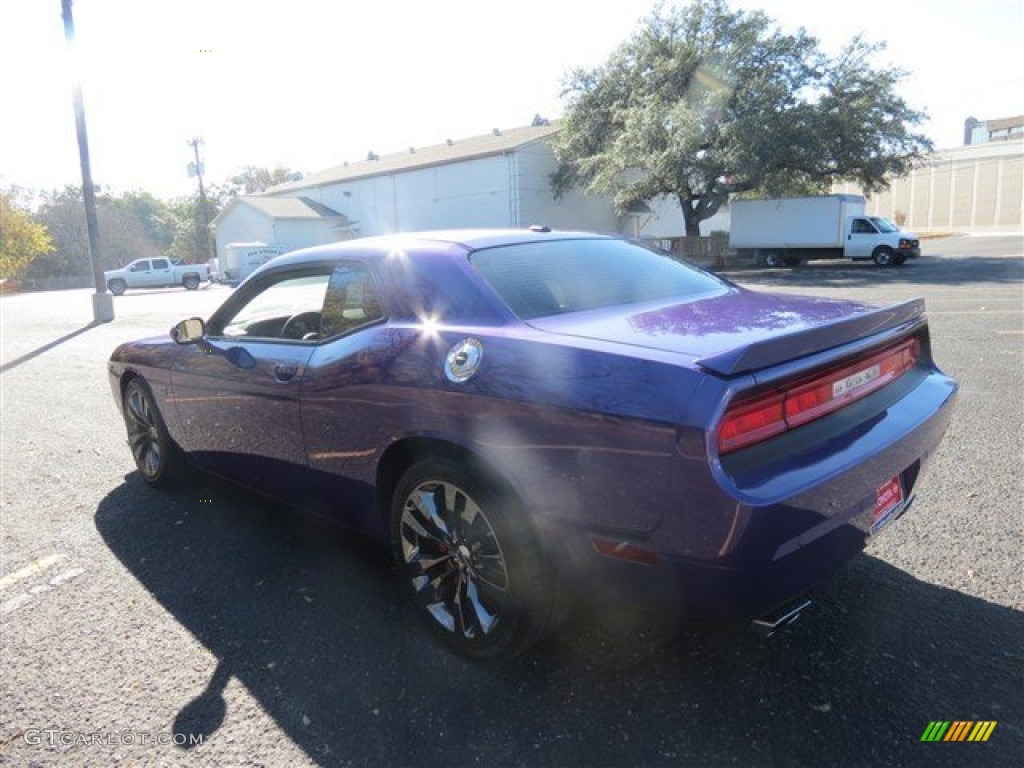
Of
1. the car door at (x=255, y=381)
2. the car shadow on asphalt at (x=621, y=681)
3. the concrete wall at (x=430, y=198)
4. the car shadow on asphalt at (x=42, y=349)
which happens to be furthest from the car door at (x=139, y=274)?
the car shadow on asphalt at (x=621, y=681)

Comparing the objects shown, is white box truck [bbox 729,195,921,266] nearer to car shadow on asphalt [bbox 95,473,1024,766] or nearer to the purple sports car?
the purple sports car

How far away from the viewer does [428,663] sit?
2.60 meters

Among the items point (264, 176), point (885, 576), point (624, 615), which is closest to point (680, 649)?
point (624, 615)

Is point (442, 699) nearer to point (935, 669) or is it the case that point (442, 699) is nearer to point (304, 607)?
point (304, 607)

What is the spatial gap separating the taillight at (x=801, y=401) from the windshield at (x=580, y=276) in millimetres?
825

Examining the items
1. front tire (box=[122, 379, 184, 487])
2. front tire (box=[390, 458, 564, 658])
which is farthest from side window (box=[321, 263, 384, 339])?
front tire (box=[122, 379, 184, 487])

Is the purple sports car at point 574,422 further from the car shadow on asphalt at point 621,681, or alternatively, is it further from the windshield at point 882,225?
the windshield at point 882,225

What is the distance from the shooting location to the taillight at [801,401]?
2.00m

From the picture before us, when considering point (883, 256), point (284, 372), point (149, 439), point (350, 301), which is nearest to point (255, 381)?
point (284, 372)

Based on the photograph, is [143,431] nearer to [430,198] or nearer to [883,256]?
[883,256]

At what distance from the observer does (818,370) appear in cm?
226

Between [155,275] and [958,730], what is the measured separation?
135 feet

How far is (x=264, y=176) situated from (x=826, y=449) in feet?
302

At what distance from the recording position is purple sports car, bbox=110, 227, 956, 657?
200 centimetres
